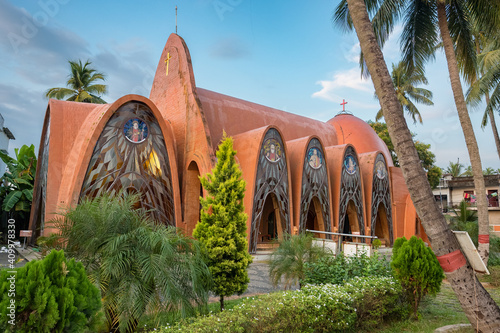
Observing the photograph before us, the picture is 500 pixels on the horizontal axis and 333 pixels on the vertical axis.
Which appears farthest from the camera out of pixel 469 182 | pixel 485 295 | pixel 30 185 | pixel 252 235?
pixel 469 182

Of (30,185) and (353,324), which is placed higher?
(30,185)

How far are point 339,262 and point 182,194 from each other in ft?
36.1

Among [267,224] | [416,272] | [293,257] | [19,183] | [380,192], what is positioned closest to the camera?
[416,272]

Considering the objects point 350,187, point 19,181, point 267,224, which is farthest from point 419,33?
point 19,181

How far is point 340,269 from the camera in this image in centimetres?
736

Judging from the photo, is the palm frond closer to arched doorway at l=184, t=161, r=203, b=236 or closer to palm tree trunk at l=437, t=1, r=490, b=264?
palm tree trunk at l=437, t=1, r=490, b=264

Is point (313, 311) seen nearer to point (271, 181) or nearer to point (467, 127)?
point (467, 127)

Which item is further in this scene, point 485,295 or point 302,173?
point 302,173

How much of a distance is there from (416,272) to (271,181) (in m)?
10.4

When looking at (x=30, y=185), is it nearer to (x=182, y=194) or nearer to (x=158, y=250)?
(x=182, y=194)

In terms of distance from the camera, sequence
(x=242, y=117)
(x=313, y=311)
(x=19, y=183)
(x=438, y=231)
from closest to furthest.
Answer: (x=438, y=231) → (x=313, y=311) → (x=19, y=183) → (x=242, y=117)

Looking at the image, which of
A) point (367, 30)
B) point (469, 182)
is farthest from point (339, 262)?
point (469, 182)

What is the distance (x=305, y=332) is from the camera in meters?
4.95

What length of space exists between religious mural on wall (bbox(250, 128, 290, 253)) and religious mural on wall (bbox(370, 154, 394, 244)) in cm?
835
